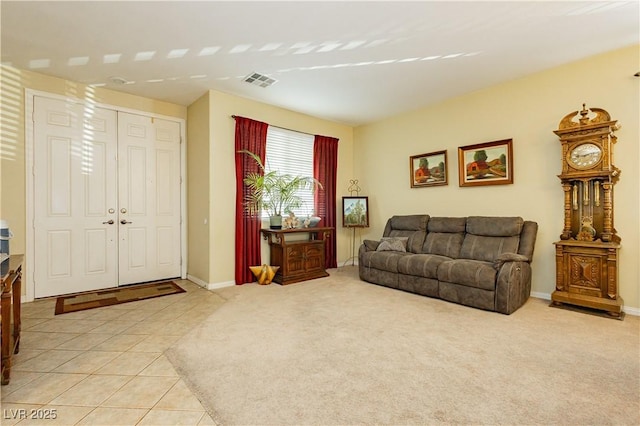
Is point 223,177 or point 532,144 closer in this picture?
point 532,144

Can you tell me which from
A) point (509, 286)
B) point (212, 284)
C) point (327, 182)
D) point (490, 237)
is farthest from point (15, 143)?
point (490, 237)

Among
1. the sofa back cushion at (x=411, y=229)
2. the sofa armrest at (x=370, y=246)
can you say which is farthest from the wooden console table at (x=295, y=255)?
the sofa back cushion at (x=411, y=229)

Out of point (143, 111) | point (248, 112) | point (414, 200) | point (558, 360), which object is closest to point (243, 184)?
point (248, 112)

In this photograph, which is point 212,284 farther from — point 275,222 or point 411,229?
point 411,229

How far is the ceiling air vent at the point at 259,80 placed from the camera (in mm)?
3938

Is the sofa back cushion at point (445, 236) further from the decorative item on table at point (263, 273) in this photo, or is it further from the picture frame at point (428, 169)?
the decorative item on table at point (263, 273)

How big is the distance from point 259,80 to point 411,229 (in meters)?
3.16

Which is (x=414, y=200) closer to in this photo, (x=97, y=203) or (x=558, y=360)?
(x=558, y=360)

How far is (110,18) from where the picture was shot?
272 centimetres

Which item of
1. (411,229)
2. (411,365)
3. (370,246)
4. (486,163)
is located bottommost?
(411,365)

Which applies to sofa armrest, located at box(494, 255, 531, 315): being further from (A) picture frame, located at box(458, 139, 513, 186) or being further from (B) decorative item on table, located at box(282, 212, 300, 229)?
(B) decorative item on table, located at box(282, 212, 300, 229)

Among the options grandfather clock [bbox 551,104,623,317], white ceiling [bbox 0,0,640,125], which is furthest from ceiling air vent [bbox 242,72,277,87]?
grandfather clock [bbox 551,104,623,317]

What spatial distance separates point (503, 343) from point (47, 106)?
18.9ft

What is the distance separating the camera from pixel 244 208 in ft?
15.4
